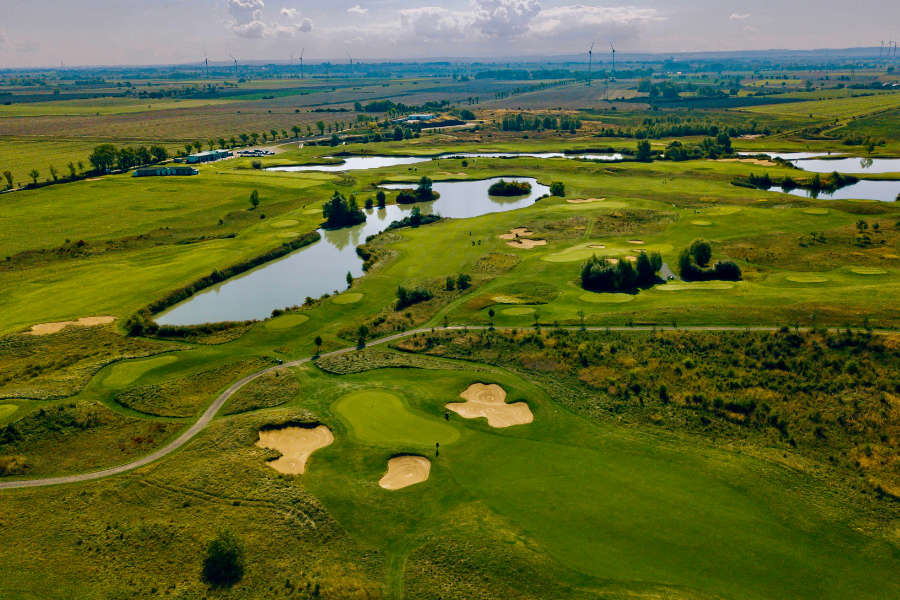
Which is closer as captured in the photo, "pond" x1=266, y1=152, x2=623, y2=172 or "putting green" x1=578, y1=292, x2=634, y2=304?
"putting green" x1=578, y1=292, x2=634, y2=304

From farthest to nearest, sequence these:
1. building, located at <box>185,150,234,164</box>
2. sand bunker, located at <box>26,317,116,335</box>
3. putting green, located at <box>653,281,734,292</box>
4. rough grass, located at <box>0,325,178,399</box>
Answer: building, located at <box>185,150,234,164</box>
putting green, located at <box>653,281,734,292</box>
sand bunker, located at <box>26,317,116,335</box>
rough grass, located at <box>0,325,178,399</box>

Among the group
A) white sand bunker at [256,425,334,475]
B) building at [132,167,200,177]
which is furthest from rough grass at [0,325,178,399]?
building at [132,167,200,177]

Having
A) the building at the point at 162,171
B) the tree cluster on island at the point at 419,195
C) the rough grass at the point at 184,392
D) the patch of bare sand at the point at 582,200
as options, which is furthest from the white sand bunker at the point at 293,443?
the building at the point at 162,171

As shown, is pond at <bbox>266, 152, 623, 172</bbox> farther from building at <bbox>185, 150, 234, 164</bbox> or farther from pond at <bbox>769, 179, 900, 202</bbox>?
pond at <bbox>769, 179, 900, 202</bbox>

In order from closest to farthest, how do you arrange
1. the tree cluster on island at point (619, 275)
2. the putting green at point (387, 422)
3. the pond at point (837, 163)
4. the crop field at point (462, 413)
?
the crop field at point (462, 413), the putting green at point (387, 422), the tree cluster on island at point (619, 275), the pond at point (837, 163)

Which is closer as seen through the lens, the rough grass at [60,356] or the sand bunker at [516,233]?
the rough grass at [60,356]

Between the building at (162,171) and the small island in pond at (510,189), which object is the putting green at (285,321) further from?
the building at (162,171)

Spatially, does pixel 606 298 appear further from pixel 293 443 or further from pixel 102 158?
pixel 102 158
